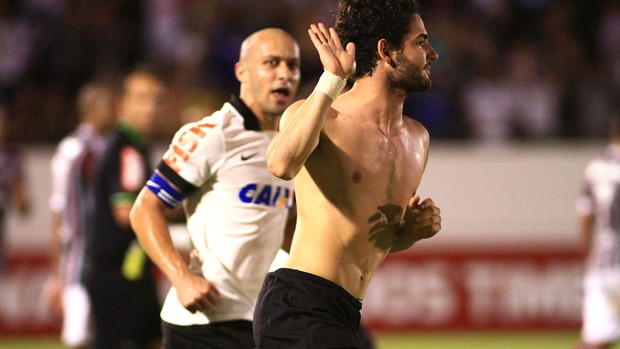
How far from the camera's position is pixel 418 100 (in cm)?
1430

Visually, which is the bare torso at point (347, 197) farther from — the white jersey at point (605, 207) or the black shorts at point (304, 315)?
the white jersey at point (605, 207)

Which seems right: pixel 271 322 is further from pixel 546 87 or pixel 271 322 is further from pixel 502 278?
pixel 546 87

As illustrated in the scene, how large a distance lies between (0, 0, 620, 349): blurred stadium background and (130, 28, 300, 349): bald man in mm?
6952

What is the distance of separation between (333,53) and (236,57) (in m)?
10.4

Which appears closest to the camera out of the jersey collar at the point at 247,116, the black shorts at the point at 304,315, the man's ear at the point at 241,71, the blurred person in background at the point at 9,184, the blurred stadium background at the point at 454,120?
the black shorts at the point at 304,315

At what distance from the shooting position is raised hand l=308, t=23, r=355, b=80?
4.36 meters

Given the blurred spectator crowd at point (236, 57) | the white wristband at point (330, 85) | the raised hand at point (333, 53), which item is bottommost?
the white wristband at point (330, 85)

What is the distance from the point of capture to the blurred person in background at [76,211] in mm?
9617

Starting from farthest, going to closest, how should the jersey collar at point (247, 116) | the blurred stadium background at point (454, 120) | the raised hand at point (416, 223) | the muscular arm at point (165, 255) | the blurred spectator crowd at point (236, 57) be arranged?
the blurred spectator crowd at point (236, 57) < the blurred stadium background at point (454, 120) < the jersey collar at point (247, 116) < the muscular arm at point (165, 255) < the raised hand at point (416, 223)

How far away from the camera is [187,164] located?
5738 millimetres

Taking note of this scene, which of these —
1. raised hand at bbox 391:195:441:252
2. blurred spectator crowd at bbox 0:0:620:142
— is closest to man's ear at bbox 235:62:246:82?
raised hand at bbox 391:195:441:252

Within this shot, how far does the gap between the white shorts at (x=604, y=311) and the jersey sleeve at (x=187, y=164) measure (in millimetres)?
6297

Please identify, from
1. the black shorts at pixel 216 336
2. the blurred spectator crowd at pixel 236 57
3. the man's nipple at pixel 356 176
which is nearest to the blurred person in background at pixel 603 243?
the blurred spectator crowd at pixel 236 57

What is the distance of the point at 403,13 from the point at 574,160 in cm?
964
